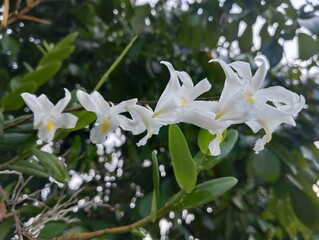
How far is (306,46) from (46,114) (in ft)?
1.81

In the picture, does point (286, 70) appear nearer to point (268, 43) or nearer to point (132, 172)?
point (268, 43)

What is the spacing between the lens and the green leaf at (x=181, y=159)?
0.46 meters

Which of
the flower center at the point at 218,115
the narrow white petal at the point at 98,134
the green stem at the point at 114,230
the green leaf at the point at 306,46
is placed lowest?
the green leaf at the point at 306,46

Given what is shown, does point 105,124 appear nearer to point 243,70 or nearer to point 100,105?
point 100,105

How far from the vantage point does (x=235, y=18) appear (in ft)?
2.82

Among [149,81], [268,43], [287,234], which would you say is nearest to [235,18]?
[268,43]

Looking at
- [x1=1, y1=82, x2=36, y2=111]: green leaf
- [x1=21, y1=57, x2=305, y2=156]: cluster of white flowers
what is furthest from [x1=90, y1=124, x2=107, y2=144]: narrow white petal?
[x1=1, y1=82, x2=36, y2=111]: green leaf

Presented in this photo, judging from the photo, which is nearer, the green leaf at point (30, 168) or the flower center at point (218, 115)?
the flower center at point (218, 115)

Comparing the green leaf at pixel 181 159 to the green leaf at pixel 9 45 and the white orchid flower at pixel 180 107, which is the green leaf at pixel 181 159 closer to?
the white orchid flower at pixel 180 107

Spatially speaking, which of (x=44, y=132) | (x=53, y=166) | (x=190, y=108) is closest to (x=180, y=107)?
(x=190, y=108)

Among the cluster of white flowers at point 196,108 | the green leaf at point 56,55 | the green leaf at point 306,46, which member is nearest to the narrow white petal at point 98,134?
the cluster of white flowers at point 196,108

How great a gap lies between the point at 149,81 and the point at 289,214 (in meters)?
0.39

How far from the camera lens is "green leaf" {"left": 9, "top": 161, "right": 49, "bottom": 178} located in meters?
0.56

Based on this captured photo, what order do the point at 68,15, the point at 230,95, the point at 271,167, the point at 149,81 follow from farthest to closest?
the point at 68,15, the point at 149,81, the point at 271,167, the point at 230,95
